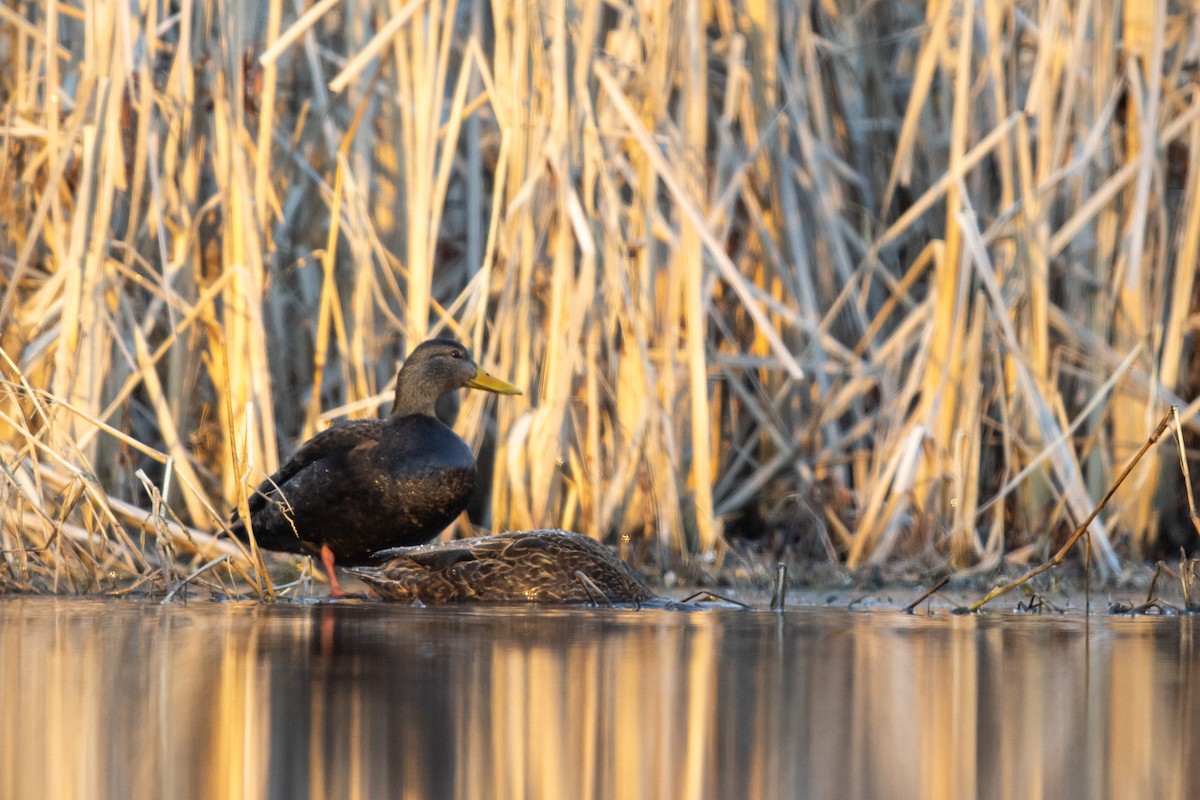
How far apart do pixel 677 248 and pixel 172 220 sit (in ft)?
6.87

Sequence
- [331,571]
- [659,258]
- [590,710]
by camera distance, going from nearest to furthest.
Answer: [590,710] → [331,571] → [659,258]

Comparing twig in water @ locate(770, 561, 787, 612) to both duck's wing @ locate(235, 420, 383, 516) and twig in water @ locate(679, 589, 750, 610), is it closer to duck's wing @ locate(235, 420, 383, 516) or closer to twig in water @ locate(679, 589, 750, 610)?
twig in water @ locate(679, 589, 750, 610)

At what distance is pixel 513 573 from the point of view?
6309 mm

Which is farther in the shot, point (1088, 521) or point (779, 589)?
point (779, 589)

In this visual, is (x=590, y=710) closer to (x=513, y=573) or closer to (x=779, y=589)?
(x=779, y=589)

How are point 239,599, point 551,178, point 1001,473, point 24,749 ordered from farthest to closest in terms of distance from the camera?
point 1001,473, point 551,178, point 239,599, point 24,749

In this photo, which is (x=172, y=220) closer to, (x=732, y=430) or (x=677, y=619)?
(x=732, y=430)

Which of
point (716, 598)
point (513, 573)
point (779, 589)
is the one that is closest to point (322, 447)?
point (513, 573)

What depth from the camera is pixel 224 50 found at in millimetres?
7168

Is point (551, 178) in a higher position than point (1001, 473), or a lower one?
higher

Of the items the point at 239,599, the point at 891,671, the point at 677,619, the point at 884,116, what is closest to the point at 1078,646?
the point at 891,671

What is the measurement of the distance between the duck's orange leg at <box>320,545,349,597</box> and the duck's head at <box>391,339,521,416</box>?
591 millimetres

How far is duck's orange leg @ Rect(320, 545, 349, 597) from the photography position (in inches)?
259

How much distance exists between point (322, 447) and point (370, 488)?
0.27 meters
